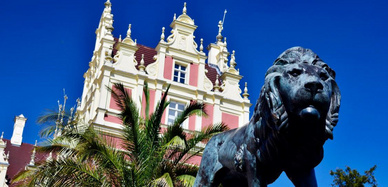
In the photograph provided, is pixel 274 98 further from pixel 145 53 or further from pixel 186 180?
pixel 145 53

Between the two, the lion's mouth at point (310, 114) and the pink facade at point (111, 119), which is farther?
the pink facade at point (111, 119)

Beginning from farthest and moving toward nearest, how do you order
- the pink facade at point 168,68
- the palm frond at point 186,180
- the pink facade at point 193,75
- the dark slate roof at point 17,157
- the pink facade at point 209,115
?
the dark slate roof at point 17,157 → the pink facade at point 193,75 → the pink facade at point 168,68 → the pink facade at point 209,115 → the palm frond at point 186,180

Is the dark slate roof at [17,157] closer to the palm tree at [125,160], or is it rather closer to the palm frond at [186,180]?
the palm tree at [125,160]

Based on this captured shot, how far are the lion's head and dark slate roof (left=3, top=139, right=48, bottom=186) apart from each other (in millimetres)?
28112

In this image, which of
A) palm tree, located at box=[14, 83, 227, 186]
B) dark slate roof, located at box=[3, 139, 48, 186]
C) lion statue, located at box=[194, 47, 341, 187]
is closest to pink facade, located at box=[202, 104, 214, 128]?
palm tree, located at box=[14, 83, 227, 186]

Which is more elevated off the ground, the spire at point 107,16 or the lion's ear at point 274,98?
the spire at point 107,16

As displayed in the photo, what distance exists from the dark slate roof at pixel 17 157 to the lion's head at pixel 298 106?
92.2ft

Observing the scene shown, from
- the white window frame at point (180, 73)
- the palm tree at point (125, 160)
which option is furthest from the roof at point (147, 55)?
the palm tree at point (125, 160)

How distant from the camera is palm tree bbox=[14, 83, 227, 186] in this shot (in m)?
12.3

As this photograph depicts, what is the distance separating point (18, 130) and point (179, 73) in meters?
16.8

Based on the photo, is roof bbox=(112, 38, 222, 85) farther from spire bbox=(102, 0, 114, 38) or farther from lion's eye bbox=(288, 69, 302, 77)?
lion's eye bbox=(288, 69, 302, 77)

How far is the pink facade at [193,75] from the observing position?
2405cm

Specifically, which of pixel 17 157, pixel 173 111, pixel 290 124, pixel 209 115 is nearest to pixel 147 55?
pixel 173 111

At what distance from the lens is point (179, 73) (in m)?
24.3
